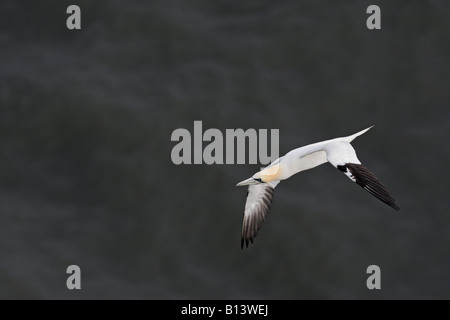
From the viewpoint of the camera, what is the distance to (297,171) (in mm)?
38906

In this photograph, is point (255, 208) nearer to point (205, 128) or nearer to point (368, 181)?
point (368, 181)

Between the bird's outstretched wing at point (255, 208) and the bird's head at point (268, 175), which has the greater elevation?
the bird's head at point (268, 175)

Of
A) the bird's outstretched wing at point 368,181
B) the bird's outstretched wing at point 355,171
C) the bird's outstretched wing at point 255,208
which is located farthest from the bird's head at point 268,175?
the bird's outstretched wing at point 368,181

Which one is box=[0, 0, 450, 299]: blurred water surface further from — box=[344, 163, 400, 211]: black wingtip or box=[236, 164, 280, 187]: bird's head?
box=[344, 163, 400, 211]: black wingtip

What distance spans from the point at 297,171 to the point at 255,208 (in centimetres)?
194

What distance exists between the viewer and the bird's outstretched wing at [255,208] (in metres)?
39.8

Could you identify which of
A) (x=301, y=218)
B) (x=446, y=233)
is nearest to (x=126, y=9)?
(x=301, y=218)

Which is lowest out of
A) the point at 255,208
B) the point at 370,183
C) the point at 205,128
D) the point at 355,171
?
the point at 370,183

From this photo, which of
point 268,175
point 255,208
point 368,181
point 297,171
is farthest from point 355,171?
point 255,208

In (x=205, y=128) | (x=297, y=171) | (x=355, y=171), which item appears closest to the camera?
(x=355, y=171)

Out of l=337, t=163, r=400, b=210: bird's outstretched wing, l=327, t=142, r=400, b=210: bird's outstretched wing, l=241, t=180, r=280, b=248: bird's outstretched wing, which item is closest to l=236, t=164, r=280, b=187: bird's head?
l=241, t=180, r=280, b=248: bird's outstretched wing

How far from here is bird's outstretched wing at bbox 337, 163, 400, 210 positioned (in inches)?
1385

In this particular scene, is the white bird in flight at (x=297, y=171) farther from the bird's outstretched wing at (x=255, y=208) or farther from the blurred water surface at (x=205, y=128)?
the blurred water surface at (x=205, y=128)

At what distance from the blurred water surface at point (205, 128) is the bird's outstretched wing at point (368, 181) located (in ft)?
21.9
